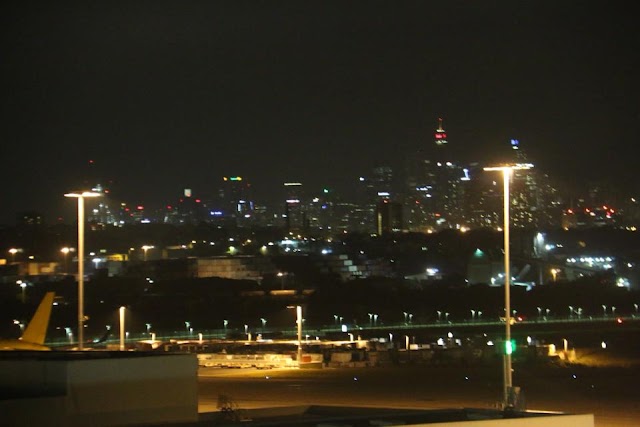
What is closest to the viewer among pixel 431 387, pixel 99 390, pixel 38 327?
pixel 99 390

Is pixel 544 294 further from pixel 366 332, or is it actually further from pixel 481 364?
pixel 481 364

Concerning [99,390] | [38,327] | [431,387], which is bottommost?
[431,387]

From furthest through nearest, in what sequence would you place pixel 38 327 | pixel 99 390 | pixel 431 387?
pixel 431 387
pixel 38 327
pixel 99 390

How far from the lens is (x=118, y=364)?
16.7 metres

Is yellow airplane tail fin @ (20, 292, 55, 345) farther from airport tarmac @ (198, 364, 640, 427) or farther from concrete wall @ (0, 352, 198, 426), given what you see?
concrete wall @ (0, 352, 198, 426)

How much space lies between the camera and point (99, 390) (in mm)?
16312

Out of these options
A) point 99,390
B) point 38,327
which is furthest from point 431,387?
point 99,390

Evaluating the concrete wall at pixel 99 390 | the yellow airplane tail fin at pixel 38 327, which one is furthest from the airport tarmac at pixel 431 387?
the concrete wall at pixel 99 390

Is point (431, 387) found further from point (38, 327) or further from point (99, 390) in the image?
point (99, 390)

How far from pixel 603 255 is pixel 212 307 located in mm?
108710

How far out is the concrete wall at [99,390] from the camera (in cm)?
1555

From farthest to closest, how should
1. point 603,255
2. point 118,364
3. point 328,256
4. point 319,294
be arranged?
point 603,255 < point 328,256 < point 319,294 < point 118,364

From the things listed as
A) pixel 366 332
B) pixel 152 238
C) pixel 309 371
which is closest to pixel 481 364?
pixel 309 371

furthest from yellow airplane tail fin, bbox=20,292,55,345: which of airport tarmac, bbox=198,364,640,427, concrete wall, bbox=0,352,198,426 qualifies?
concrete wall, bbox=0,352,198,426
